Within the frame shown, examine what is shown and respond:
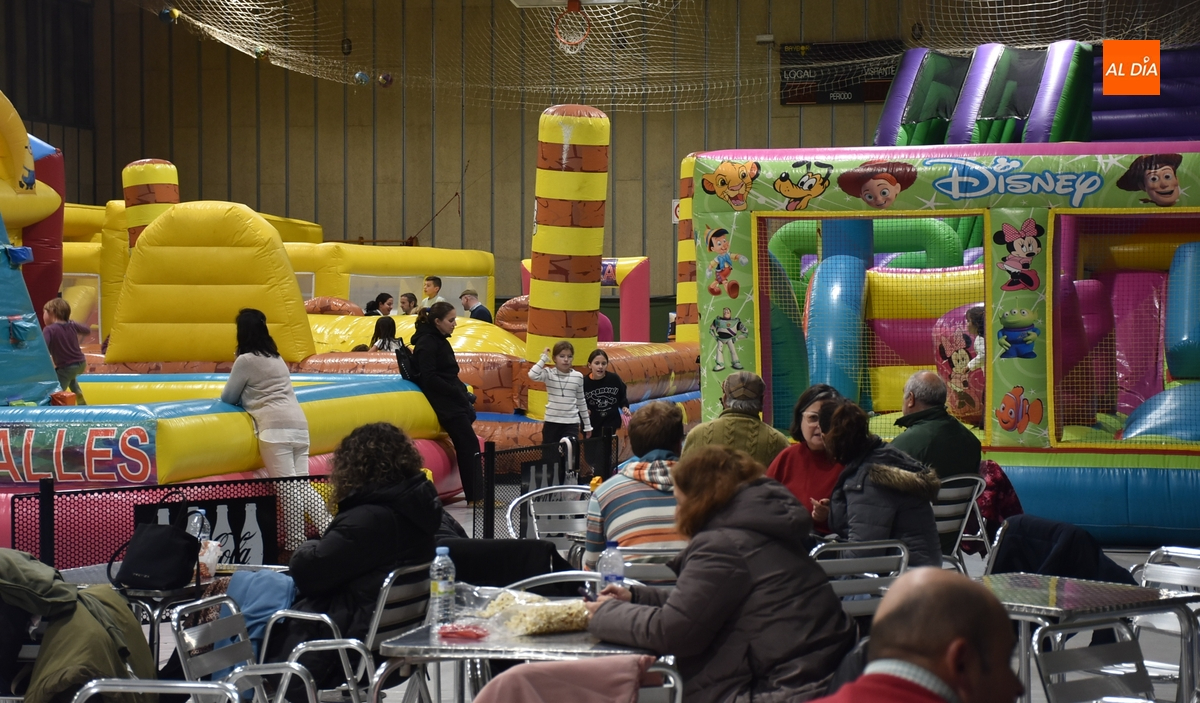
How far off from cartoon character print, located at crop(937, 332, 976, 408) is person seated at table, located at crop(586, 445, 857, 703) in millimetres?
4508

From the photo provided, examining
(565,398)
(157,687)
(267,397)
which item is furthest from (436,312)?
(157,687)

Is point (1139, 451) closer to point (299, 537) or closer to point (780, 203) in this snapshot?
point (780, 203)

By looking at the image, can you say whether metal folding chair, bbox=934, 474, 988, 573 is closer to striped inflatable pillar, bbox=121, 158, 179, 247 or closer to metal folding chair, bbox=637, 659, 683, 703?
metal folding chair, bbox=637, 659, 683, 703

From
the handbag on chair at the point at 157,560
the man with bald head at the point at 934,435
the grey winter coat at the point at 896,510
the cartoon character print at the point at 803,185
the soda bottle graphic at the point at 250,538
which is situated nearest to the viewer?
the handbag on chair at the point at 157,560

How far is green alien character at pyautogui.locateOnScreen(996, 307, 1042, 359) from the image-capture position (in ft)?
20.0

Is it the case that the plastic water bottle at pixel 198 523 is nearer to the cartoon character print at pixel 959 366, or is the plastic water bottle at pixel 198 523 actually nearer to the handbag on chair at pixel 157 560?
the handbag on chair at pixel 157 560

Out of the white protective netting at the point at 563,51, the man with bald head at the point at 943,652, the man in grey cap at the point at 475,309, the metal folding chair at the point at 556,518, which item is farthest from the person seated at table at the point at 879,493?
the white protective netting at the point at 563,51

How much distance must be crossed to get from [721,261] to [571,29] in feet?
22.1

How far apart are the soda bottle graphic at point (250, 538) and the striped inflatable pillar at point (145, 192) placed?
784 centimetres

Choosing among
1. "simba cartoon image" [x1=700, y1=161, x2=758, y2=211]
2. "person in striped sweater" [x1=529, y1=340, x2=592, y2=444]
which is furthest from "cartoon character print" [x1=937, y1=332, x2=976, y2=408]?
"person in striped sweater" [x1=529, y1=340, x2=592, y2=444]

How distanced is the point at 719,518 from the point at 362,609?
1.05m

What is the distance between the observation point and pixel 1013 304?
6113 mm

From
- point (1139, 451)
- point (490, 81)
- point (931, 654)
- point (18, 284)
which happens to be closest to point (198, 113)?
point (490, 81)

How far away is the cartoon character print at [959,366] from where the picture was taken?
21.7 feet
